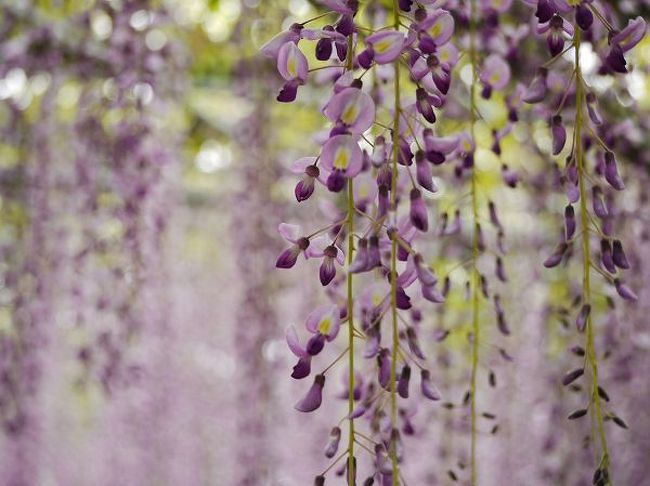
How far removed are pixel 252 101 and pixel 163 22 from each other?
1.31 ft

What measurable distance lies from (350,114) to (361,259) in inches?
5.5

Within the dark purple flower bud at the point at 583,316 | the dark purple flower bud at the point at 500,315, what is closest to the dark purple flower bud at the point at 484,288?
the dark purple flower bud at the point at 500,315

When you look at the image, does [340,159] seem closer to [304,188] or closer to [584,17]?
[304,188]

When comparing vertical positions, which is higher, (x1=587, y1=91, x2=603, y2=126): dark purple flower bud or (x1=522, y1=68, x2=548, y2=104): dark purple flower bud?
(x1=587, y1=91, x2=603, y2=126): dark purple flower bud

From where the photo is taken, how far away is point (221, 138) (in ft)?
13.5

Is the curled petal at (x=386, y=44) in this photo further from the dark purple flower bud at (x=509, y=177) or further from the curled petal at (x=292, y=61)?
the dark purple flower bud at (x=509, y=177)

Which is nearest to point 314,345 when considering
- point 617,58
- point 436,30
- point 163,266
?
point 436,30

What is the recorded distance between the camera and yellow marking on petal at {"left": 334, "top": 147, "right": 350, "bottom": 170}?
81 cm

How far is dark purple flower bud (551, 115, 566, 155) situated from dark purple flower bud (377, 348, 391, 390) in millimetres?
300

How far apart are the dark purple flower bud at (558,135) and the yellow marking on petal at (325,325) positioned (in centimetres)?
32

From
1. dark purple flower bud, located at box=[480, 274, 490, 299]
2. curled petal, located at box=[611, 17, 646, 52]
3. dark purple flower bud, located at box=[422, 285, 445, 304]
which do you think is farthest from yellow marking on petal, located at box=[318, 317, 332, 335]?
curled petal, located at box=[611, 17, 646, 52]

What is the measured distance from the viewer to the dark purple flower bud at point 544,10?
88cm

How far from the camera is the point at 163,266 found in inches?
110

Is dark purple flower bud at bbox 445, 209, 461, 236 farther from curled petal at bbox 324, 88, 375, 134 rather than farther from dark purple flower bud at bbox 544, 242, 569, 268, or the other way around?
curled petal at bbox 324, 88, 375, 134
